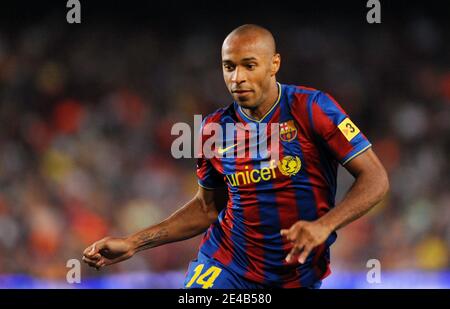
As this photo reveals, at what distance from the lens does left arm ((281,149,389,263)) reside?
276 cm

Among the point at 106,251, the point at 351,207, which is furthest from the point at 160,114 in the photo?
the point at 351,207

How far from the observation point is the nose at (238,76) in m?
3.47

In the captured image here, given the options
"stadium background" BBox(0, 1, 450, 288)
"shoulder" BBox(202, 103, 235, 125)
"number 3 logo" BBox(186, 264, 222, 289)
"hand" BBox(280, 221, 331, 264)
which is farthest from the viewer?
"stadium background" BBox(0, 1, 450, 288)

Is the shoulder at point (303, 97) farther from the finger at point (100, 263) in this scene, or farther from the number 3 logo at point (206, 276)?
the finger at point (100, 263)

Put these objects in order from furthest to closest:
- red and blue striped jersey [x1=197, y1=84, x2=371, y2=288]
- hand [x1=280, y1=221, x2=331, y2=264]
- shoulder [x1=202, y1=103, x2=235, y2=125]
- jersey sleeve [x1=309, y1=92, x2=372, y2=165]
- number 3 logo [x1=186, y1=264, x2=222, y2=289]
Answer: shoulder [x1=202, y1=103, x2=235, y2=125]
number 3 logo [x1=186, y1=264, x2=222, y2=289]
red and blue striped jersey [x1=197, y1=84, x2=371, y2=288]
jersey sleeve [x1=309, y1=92, x2=372, y2=165]
hand [x1=280, y1=221, x2=331, y2=264]

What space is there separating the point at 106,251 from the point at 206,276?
52cm

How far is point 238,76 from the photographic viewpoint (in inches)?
136

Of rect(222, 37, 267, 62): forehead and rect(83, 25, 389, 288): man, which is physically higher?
rect(222, 37, 267, 62): forehead

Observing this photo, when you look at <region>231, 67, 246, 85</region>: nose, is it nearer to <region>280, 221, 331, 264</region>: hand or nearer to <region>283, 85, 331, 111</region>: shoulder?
<region>283, 85, 331, 111</region>: shoulder

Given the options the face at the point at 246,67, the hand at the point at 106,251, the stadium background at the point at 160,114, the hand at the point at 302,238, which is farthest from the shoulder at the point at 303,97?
the stadium background at the point at 160,114

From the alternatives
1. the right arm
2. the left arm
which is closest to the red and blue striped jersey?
the left arm

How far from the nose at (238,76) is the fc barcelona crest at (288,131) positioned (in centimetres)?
31
